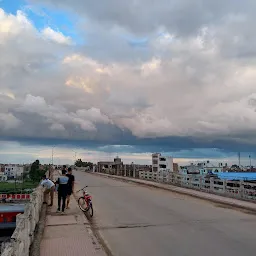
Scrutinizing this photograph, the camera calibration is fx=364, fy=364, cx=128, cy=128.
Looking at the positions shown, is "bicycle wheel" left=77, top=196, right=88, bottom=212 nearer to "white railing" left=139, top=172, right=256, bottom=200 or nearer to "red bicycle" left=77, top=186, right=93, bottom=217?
"red bicycle" left=77, top=186, right=93, bottom=217

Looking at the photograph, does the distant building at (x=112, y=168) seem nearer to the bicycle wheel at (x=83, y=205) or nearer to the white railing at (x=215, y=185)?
the white railing at (x=215, y=185)

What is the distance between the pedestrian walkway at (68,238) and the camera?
827cm

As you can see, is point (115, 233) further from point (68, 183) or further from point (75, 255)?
point (68, 183)

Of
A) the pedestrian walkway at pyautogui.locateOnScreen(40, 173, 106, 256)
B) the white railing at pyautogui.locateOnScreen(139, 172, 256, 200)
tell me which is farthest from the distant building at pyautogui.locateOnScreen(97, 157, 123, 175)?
the pedestrian walkway at pyautogui.locateOnScreen(40, 173, 106, 256)

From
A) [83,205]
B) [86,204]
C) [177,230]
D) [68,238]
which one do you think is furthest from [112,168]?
[68,238]

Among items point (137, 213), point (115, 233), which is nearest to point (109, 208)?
point (137, 213)

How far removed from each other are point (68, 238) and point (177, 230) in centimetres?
326

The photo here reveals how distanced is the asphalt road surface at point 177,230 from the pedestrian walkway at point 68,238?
1.57 feet

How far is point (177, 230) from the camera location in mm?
10812

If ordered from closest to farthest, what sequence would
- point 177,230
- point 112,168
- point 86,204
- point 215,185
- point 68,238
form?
point 68,238, point 177,230, point 86,204, point 215,185, point 112,168

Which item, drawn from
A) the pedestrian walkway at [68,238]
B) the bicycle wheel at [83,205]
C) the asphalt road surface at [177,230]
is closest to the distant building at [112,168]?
the bicycle wheel at [83,205]

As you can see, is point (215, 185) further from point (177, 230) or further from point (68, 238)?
point (68, 238)

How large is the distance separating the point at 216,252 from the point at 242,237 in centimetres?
200

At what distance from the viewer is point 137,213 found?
14633 millimetres
